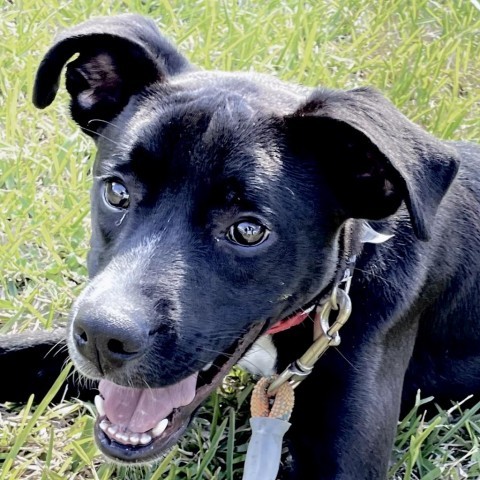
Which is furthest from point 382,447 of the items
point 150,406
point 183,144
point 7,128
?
point 7,128

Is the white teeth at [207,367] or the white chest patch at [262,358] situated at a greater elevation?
the white teeth at [207,367]

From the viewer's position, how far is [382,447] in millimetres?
2846

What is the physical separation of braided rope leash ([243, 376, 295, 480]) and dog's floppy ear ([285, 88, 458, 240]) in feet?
2.07

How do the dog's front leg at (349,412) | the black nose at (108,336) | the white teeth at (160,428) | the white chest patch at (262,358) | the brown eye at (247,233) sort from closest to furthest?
the black nose at (108,336)
the brown eye at (247,233)
the white teeth at (160,428)
the dog's front leg at (349,412)
the white chest patch at (262,358)

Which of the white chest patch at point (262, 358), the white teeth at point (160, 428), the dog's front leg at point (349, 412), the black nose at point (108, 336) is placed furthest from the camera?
the white chest patch at point (262, 358)

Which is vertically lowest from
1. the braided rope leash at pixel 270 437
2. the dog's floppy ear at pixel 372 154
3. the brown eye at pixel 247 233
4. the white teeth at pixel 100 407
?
the braided rope leash at pixel 270 437

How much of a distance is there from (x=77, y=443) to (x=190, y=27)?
112 inches

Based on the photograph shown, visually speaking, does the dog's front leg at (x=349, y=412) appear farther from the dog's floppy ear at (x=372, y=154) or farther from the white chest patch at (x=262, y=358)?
the dog's floppy ear at (x=372, y=154)

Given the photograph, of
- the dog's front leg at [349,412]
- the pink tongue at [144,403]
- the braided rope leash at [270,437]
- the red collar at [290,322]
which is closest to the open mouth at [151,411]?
the pink tongue at [144,403]

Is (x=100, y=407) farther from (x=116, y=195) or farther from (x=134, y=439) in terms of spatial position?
(x=116, y=195)

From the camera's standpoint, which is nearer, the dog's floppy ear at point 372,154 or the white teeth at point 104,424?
the dog's floppy ear at point 372,154

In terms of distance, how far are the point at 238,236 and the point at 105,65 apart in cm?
82

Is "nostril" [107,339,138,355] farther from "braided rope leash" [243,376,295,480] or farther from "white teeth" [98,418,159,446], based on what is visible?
"braided rope leash" [243,376,295,480]

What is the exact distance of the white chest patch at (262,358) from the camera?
2928 mm
